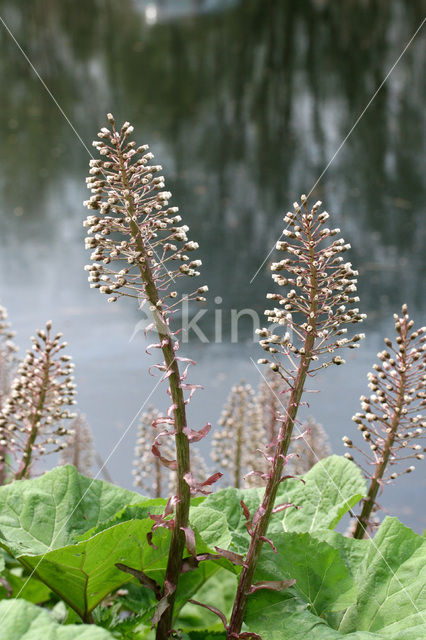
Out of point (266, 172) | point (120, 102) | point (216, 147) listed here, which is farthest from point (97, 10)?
point (266, 172)

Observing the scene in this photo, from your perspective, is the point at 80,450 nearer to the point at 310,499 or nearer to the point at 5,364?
the point at 5,364

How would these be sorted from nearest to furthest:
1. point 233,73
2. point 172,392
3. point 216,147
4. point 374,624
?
point 172,392, point 374,624, point 216,147, point 233,73

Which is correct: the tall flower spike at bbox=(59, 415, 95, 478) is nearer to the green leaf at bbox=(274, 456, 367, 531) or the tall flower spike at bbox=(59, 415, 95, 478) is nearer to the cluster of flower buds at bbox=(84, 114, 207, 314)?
the green leaf at bbox=(274, 456, 367, 531)

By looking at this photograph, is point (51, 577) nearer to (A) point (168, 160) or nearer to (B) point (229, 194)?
(B) point (229, 194)

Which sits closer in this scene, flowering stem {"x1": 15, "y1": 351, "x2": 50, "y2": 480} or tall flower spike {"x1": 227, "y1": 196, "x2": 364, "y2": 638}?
tall flower spike {"x1": 227, "y1": 196, "x2": 364, "y2": 638}

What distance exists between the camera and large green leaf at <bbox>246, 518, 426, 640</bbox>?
5.18ft

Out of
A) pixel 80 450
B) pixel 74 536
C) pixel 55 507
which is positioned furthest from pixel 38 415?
pixel 80 450

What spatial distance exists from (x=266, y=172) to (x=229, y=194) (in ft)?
3.51

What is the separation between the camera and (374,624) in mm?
1686

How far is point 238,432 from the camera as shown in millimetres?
2846

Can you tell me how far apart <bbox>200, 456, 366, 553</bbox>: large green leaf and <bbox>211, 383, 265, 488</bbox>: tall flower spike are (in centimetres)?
66

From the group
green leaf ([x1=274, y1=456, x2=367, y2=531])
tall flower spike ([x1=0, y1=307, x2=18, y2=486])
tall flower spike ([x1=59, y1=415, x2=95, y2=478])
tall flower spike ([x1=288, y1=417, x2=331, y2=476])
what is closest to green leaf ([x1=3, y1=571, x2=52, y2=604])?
tall flower spike ([x1=0, y1=307, x2=18, y2=486])

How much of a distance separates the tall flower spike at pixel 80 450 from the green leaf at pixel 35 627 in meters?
1.89

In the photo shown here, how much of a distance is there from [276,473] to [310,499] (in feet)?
2.05
